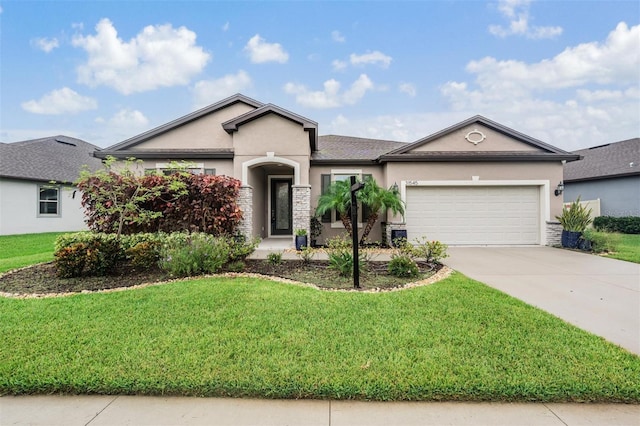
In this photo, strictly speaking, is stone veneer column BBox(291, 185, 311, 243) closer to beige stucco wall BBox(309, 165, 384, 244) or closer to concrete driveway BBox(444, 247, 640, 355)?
beige stucco wall BBox(309, 165, 384, 244)

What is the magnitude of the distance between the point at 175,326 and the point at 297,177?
8.05 meters

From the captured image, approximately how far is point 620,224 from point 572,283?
1513cm

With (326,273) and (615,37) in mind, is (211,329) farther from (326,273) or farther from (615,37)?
→ (615,37)

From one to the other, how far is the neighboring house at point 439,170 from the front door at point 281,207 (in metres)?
1.92

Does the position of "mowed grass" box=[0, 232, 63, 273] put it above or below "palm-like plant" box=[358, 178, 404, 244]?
below

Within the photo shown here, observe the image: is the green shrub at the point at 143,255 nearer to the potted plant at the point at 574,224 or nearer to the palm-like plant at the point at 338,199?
the palm-like plant at the point at 338,199

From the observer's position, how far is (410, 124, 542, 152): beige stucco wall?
1192 centimetres

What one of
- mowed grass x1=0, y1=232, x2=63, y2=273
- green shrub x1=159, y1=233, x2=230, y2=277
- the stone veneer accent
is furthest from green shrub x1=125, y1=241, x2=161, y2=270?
the stone veneer accent

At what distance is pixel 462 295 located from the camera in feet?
16.3

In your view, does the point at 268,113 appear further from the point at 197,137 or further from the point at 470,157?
the point at 470,157

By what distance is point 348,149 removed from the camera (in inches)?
554

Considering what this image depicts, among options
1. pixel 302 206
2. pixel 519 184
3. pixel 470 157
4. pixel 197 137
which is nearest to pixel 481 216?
pixel 519 184

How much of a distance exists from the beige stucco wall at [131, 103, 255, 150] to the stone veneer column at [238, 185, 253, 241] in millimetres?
2774

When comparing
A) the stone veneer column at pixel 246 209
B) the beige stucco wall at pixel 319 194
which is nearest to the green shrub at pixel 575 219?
the beige stucco wall at pixel 319 194
